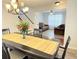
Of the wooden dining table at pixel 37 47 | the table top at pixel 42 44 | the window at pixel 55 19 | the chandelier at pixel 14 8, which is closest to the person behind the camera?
the wooden dining table at pixel 37 47

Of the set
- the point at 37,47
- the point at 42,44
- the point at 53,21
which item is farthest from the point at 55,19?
the point at 37,47

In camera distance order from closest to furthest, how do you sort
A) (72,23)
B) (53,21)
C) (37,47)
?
(37,47), (72,23), (53,21)

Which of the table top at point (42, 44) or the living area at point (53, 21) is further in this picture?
the living area at point (53, 21)

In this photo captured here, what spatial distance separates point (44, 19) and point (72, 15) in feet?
31.5

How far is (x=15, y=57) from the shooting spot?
223cm

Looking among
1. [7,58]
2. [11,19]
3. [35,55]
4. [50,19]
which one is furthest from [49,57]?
[50,19]

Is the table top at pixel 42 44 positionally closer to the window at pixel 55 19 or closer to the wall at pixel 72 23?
the wall at pixel 72 23

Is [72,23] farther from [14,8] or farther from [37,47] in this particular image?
[37,47]

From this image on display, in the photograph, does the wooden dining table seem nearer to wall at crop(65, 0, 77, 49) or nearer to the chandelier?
the chandelier

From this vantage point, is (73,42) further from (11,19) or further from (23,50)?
(11,19)

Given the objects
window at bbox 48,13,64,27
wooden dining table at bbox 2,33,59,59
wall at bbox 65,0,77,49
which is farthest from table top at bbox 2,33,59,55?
window at bbox 48,13,64,27

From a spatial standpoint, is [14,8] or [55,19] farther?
[55,19]

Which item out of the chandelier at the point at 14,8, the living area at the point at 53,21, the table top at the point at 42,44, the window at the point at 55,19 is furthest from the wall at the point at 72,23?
the window at the point at 55,19

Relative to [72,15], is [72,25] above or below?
below
